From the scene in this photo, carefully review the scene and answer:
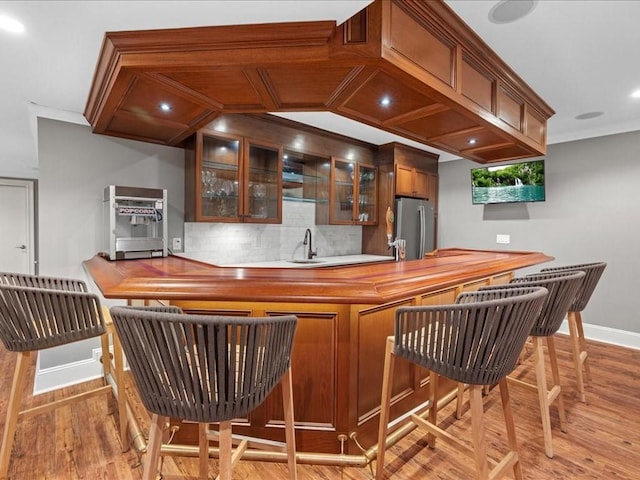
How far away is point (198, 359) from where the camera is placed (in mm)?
987

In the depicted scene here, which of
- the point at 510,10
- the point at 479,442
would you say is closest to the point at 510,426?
the point at 479,442

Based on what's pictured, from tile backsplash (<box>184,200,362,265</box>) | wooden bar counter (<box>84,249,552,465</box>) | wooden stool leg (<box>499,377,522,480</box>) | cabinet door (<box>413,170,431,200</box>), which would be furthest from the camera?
cabinet door (<box>413,170,431,200</box>)

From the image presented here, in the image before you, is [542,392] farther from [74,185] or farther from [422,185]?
[74,185]

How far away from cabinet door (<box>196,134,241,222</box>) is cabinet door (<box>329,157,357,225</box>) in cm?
131

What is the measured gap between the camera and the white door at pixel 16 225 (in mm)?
5398

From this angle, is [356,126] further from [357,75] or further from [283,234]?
[357,75]

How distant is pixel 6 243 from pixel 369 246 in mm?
5993

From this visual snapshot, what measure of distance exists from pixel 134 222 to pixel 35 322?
138cm

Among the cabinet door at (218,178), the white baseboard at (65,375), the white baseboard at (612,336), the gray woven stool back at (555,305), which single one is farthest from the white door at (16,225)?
the white baseboard at (612,336)

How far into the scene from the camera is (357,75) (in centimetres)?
172

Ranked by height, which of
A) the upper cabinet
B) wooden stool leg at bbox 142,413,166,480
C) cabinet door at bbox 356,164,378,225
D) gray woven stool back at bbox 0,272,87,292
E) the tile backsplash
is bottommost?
wooden stool leg at bbox 142,413,166,480

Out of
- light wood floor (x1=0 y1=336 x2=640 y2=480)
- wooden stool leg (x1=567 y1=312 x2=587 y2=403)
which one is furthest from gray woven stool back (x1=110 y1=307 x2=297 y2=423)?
wooden stool leg (x1=567 y1=312 x2=587 y2=403)

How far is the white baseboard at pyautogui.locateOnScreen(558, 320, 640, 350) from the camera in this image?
3588 millimetres

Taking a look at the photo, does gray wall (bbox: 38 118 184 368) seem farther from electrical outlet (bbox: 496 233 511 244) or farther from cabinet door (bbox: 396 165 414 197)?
electrical outlet (bbox: 496 233 511 244)
